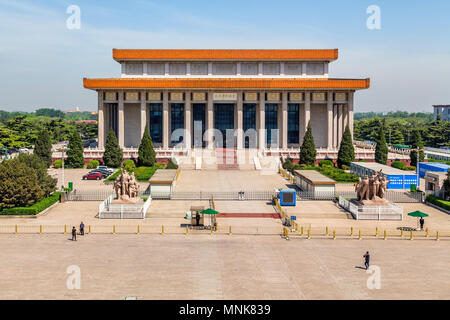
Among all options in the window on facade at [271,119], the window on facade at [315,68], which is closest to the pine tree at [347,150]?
the window on facade at [271,119]

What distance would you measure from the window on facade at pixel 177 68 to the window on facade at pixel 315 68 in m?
23.1

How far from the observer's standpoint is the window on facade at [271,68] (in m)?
87.6

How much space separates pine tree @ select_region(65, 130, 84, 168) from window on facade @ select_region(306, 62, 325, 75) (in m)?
43.3

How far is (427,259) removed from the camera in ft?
94.7

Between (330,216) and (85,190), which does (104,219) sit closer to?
(85,190)

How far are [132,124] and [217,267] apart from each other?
6541 cm

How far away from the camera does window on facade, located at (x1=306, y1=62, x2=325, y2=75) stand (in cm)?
8794

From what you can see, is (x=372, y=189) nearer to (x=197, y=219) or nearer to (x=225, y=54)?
(x=197, y=219)

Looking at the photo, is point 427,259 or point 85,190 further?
point 85,190
